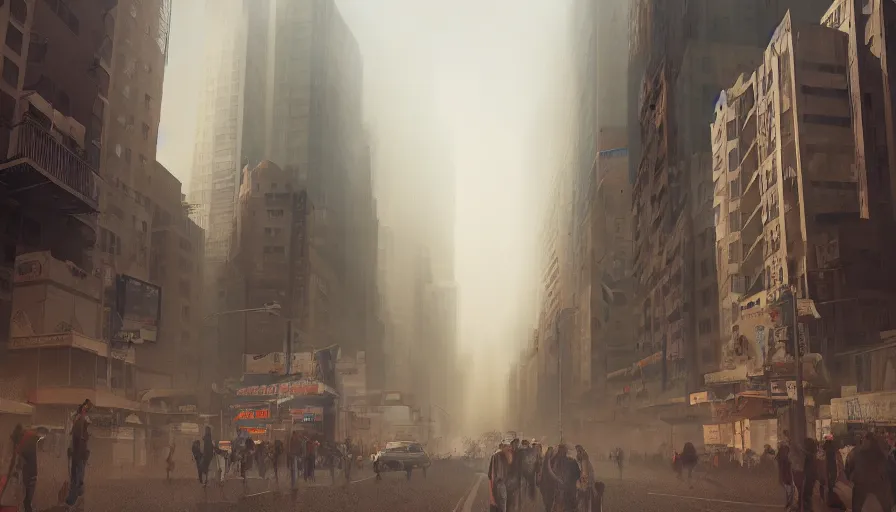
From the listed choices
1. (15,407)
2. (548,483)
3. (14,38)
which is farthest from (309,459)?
(14,38)

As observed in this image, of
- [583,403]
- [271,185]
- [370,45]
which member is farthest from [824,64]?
[583,403]

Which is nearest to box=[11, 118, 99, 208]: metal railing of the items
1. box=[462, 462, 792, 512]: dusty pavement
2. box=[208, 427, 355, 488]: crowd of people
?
box=[208, 427, 355, 488]: crowd of people

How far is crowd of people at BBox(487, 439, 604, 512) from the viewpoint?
16.3m

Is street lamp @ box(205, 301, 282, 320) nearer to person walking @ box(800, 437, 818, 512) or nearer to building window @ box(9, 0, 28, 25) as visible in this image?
building window @ box(9, 0, 28, 25)

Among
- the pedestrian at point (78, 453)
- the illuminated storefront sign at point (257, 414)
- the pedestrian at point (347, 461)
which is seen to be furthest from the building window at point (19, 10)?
the pedestrian at point (347, 461)

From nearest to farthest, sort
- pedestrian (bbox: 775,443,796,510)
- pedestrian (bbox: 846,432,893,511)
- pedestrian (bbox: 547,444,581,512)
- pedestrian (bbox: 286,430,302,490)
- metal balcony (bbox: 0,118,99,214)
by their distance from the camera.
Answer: pedestrian (bbox: 846,432,893,511) < pedestrian (bbox: 547,444,581,512) < pedestrian (bbox: 775,443,796,510) < metal balcony (bbox: 0,118,99,214) < pedestrian (bbox: 286,430,302,490)

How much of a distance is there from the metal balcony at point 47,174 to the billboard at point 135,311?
3.03 m

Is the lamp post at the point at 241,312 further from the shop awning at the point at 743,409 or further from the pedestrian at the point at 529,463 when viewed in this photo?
the shop awning at the point at 743,409

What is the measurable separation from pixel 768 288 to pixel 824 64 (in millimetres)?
7958

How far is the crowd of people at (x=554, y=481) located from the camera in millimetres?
16328

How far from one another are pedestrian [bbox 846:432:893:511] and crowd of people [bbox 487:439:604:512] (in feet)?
16.9

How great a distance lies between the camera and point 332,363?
47969 millimetres

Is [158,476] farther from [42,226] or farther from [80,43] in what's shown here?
[80,43]

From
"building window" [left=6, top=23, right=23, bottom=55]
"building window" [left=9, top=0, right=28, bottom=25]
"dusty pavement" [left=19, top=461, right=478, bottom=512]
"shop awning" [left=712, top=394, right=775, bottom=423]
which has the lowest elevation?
"dusty pavement" [left=19, top=461, right=478, bottom=512]
